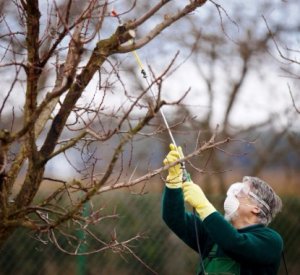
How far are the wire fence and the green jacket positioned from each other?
2.32m

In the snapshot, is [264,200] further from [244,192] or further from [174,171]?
[174,171]

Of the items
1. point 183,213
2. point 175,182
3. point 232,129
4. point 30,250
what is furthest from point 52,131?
point 232,129

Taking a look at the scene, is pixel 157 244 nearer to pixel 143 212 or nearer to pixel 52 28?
pixel 143 212

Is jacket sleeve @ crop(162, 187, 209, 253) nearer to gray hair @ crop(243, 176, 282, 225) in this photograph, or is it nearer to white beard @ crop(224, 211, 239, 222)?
white beard @ crop(224, 211, 239, 222)

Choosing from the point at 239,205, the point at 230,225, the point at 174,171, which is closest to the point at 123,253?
the point at 239,205

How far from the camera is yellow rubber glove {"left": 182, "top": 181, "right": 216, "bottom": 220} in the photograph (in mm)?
3273

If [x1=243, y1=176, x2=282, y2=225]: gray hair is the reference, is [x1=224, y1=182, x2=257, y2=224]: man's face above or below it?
below

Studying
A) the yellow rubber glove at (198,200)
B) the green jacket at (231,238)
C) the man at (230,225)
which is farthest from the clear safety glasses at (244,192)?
the yellow rubber glove at (198,200)

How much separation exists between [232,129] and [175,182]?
623 centimetres

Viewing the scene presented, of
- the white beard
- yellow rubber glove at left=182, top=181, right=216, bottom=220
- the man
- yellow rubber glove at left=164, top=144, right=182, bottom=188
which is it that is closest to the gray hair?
the man

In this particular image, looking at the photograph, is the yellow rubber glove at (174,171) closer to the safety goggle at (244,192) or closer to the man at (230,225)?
the man at (230,225)

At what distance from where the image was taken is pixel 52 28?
268 cm

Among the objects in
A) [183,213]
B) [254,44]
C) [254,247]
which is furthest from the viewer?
Result: [254,44]

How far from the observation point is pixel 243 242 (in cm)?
318
